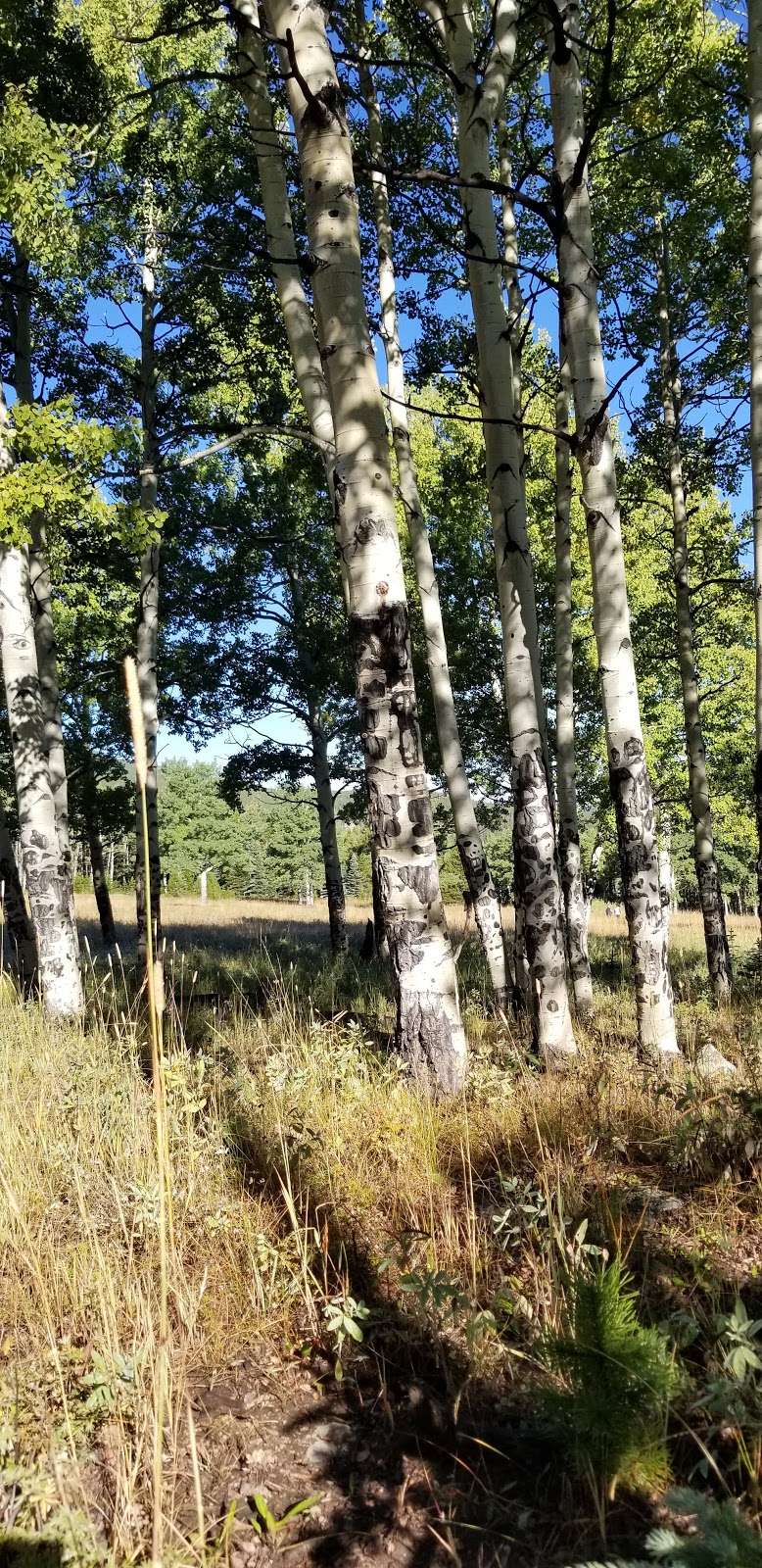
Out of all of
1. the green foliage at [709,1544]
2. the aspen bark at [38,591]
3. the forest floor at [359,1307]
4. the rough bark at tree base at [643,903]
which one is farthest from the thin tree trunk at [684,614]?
the green foliage at [709,1544]

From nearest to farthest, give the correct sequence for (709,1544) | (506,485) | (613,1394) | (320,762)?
(709,1544), (613,1394), (506,485), (320,762)

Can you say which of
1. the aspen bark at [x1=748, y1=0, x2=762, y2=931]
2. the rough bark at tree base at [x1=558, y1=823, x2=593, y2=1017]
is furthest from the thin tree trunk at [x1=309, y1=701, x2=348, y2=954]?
the aspen bark at [x1=748, y1=0, x2=762, y2=931]

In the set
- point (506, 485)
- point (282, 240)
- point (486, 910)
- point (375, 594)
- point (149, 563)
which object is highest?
point (282, 240)

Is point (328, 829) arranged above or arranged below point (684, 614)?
below

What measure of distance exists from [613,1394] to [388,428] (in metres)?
9.14

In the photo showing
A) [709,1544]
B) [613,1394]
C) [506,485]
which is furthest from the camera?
[506,485]

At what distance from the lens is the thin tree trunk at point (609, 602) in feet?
13.5

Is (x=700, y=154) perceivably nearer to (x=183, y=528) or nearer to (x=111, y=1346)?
(x=183, y=528)

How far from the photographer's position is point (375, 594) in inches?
144

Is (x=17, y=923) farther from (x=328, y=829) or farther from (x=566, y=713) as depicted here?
(x=328, y=829)

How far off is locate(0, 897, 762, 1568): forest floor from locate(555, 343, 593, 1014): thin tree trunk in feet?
15.6

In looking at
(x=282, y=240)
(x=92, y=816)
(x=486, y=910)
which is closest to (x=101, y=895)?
(x=92, y=816)

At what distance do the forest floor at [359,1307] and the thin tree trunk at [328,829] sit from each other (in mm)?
10750

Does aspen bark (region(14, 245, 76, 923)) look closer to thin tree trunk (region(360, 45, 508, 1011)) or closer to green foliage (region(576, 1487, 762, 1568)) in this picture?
thin tree trunk (region(360, 45, 508, 1011))
